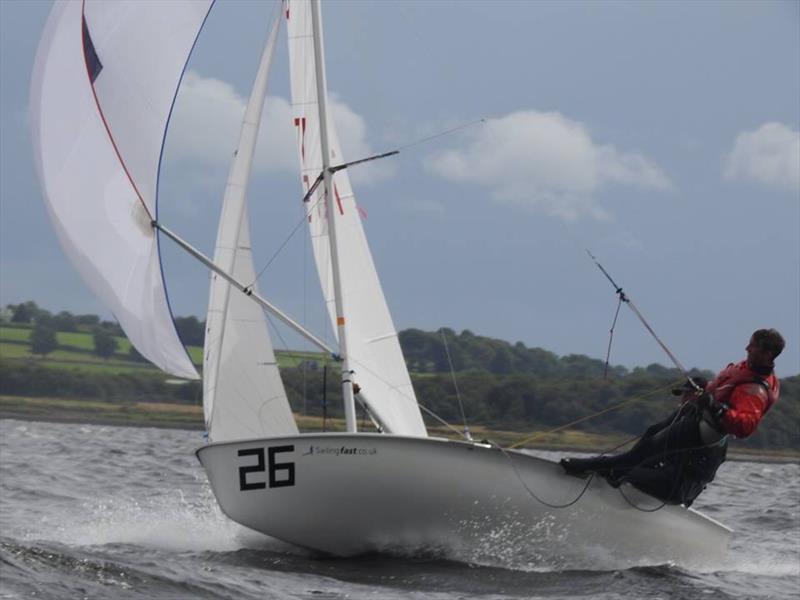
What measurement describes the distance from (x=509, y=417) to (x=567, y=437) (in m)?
15.6

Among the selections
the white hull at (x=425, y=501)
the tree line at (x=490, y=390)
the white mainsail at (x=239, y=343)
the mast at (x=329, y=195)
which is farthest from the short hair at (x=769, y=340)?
the tree line at (x=490, y=390)

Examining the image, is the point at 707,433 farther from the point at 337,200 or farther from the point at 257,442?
the point at 337,200

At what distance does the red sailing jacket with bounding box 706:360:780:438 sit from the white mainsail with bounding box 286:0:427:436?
10.6 feet

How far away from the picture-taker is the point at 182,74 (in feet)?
39.6

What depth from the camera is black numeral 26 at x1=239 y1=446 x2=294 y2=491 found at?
11383 mm

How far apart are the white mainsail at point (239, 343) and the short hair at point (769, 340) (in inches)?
165

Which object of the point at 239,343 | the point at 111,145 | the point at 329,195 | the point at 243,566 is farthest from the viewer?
the point at 239,343

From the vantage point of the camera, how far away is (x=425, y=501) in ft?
36.9

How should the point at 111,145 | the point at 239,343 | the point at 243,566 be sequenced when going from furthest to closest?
the point at 239,343 → the point at 111,145 → the point at 243,566

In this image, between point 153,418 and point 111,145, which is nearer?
point 111,145

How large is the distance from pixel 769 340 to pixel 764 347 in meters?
0.06

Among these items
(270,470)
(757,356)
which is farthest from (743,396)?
(270,470)

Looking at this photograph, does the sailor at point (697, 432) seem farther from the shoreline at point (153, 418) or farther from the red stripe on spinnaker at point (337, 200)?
the shoreline at point (153, 418)

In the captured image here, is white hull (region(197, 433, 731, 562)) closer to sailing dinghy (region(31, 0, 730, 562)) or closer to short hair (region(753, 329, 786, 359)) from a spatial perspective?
sailing dinghy (region(31, 0, 730, 562))
